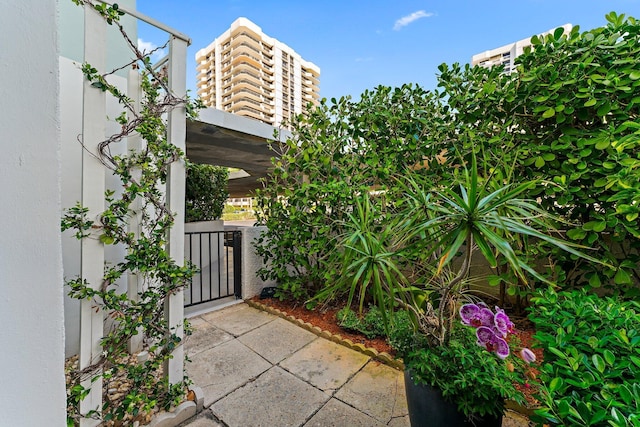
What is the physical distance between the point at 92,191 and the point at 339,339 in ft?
8.25

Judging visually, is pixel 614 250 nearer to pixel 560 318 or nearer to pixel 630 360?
pixel 560 318

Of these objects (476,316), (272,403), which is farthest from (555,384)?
(272,403)

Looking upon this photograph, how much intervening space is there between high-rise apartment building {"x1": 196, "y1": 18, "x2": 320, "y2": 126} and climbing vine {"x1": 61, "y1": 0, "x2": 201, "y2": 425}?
4359 cm

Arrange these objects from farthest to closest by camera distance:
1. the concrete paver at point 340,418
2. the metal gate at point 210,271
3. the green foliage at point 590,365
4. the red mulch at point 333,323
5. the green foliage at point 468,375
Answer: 1. the metal gate at point 210,271
2. the red mulch at point 333,323
3. the concrete paver at point 340,418
4. the green foliage at point 468,375
5. the green foliage at point 590,365

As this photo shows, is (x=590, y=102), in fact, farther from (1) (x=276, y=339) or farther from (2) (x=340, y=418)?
(1) (x=276, y=339)

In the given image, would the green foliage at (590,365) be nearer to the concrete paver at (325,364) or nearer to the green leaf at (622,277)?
the green leaf at (622,277)

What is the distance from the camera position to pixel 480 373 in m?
1.24

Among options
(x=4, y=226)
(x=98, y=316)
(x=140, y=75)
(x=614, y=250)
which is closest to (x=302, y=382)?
(x=98, y=316)

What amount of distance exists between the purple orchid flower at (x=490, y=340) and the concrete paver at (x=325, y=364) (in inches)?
49.2

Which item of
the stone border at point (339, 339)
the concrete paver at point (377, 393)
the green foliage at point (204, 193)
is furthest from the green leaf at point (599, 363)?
the green foliage at point (204, 193)

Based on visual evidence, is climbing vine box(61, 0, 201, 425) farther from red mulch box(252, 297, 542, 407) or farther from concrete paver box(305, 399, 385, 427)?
red mulch box(252, 297, 542, 407)

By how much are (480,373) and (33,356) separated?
1.74 m

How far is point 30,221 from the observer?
71 centimetres

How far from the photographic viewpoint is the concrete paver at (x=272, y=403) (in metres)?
1.73
